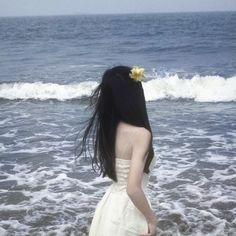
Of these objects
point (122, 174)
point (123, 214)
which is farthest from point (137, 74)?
point (123, 214)

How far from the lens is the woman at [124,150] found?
242 cm

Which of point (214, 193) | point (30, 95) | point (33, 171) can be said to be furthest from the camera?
point (30, 95)

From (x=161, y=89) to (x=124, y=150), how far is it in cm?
1350

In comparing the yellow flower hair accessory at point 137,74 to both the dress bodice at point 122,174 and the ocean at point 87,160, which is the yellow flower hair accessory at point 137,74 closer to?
the dress bodice at point 122,174

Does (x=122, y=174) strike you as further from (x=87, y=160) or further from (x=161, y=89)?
(x=161, y=89)

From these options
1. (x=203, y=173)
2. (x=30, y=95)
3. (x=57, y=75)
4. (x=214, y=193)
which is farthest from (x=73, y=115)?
(x=57, y=75)

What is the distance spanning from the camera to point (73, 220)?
5246mm

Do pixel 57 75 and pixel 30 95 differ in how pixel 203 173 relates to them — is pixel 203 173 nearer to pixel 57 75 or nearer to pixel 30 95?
pixel 30 95

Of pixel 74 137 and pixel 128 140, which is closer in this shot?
pixel 128 140

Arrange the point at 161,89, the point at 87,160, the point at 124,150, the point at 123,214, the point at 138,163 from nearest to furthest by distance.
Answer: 1. the point at 138,163
2. the point at 124,150
3. the point at 123,214
4. the point at 87,160
5. the point at 161,89

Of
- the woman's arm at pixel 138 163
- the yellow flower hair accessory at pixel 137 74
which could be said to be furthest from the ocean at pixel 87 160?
the yellow flower hair accessory at pixel 137 74

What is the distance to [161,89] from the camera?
15.9 meters

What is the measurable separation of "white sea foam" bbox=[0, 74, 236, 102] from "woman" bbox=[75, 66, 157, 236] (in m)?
11.9

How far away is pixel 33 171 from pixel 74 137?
8.06 feet
